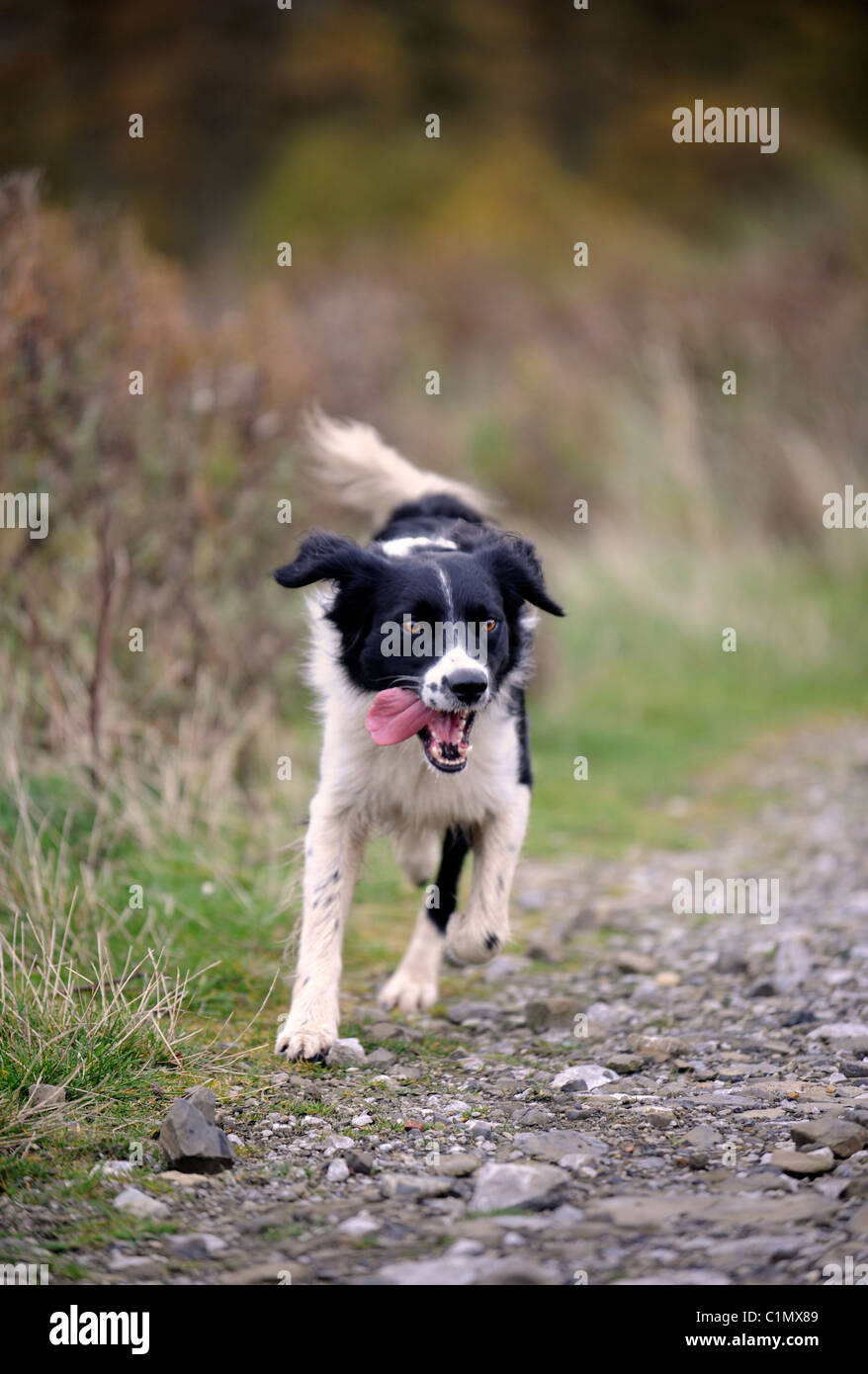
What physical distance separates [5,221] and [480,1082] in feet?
14.2

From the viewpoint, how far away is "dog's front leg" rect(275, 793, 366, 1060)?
378 cm

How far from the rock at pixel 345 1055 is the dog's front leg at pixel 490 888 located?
506 mm

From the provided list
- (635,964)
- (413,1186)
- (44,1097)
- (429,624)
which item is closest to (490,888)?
(635,964)

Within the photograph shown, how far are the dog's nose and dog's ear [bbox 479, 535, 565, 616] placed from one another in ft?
2.06

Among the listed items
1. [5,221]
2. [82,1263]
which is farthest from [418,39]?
[82,1263]

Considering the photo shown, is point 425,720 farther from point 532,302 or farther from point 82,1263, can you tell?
point 532,302

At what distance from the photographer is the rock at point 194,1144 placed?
297 cm

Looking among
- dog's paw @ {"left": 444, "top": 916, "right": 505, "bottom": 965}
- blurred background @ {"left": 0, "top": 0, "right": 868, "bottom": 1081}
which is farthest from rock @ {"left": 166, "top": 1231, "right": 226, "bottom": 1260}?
dog's paw @ {"left": 444, "top": 916, "right": 505, "bottom": 965}

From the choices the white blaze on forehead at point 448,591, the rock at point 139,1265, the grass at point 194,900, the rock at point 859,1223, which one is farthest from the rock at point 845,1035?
the rock at point 139,1265

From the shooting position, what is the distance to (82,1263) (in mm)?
2564

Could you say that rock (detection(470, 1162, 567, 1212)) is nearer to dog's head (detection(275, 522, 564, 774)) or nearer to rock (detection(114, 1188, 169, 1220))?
rock (detection(114, 1188, 169, 1220))

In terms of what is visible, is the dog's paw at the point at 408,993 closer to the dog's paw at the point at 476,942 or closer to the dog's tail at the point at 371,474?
the dog's paw at the point at 476,942

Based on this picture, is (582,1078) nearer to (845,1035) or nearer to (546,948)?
(845,1035)

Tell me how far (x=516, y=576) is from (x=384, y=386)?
632 centimetres
